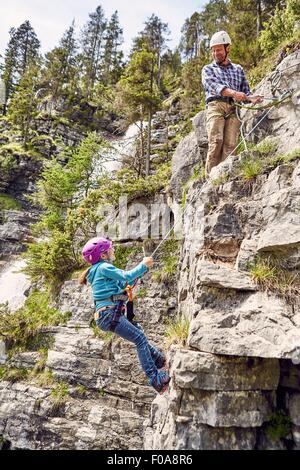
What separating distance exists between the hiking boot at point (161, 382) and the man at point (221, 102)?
4.75 metres

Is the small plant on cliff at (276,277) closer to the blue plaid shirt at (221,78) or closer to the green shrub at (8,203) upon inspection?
the blue plaid shirt at (221,78)

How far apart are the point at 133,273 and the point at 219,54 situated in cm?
597

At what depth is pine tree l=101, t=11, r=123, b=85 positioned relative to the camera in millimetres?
43156

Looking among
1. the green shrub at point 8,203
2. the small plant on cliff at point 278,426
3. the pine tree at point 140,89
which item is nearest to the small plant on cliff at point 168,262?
the small plant on cliff at point 278,426

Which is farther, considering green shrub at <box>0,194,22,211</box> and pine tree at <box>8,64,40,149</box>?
pine tree at <box>8,64,40,149</box>

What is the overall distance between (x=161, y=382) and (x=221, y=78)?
6.84m

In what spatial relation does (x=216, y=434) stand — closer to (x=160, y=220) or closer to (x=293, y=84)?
(x=293, y=84)

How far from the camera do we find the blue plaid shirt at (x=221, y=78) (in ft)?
24.9

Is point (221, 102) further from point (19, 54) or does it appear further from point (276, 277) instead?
point (19, 54)

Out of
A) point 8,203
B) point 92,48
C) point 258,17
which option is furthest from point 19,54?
point 258,17

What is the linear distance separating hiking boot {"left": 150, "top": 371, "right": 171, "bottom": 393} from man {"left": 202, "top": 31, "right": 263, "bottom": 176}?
4751 mm

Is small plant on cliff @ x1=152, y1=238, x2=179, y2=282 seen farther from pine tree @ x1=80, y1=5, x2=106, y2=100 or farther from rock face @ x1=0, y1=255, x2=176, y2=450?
pine tree @ x1=80, y1=5, x2=106, y2=100

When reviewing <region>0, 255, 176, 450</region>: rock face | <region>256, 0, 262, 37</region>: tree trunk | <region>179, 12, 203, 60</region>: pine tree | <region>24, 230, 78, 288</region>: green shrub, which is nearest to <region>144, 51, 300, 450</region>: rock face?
<region>0, 255, 176, 450</region>: rock face

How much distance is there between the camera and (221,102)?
25.2 ft
